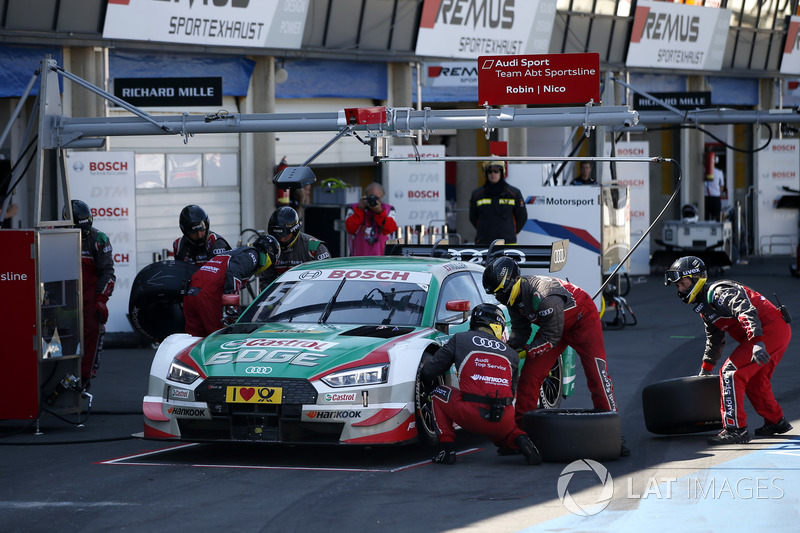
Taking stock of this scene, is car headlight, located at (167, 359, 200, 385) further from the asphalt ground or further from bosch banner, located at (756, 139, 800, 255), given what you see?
bosch banner, located at (756, 139, 800, 255)

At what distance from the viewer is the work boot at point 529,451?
930cm

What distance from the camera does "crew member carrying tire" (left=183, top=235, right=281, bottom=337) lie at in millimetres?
11492

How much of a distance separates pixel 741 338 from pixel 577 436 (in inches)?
78.5

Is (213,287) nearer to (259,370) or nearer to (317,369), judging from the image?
(259,370)

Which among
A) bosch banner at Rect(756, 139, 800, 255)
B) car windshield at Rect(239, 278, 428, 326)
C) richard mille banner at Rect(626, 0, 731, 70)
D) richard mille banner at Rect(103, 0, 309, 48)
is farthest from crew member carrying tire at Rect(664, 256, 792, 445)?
bosch banner at Rect(756, 139, 800, 255)

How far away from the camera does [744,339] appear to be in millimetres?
10469

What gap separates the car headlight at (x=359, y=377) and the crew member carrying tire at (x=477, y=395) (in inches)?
14.9

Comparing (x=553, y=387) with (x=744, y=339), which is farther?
(x=553, y=387)

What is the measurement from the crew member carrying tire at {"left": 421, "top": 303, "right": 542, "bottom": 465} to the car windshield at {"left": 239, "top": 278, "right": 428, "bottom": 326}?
838 mm

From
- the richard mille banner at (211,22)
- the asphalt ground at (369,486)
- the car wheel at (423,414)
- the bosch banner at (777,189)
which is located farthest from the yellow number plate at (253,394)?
the bosch banner at (777,189)

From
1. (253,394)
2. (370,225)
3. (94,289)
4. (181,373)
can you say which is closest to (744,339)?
(253,394)

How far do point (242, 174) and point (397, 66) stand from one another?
4466 mm

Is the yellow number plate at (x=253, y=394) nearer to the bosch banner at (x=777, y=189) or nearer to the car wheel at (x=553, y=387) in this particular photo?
the car wheel at (x=553, y=387)

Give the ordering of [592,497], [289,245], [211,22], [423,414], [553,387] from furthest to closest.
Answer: [211,22] → [289,245] → [553,387] → [423,414] → [592,497]
